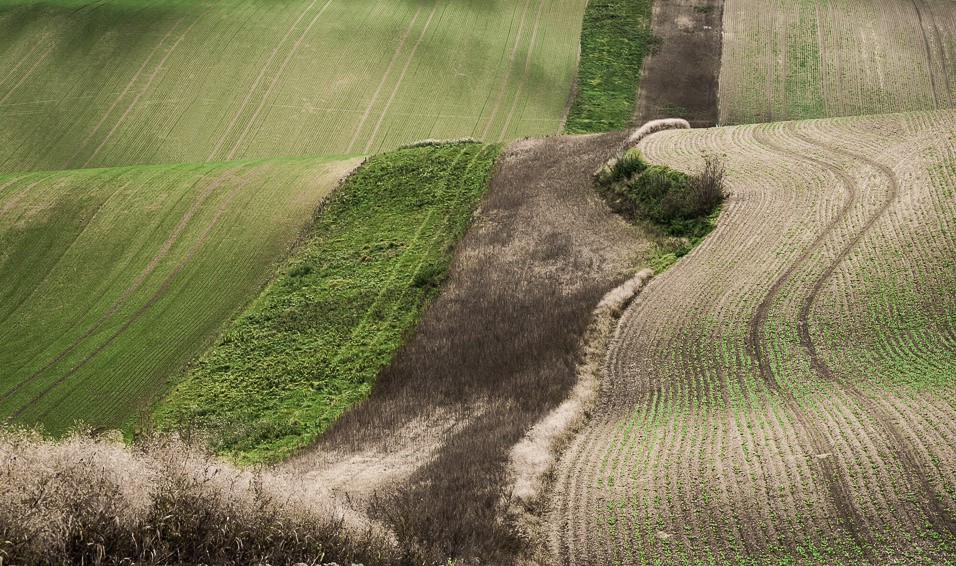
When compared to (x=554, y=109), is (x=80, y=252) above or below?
above

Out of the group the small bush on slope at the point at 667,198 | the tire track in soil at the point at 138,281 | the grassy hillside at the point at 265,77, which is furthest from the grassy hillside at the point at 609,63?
the tire track in soil at the point at 138,281

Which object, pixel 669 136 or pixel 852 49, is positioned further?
pixel 852 49

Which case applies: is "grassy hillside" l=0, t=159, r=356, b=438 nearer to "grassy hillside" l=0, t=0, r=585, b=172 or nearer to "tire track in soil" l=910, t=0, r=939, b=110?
"grassy hillside" l=0, t=0, r=585, b=172

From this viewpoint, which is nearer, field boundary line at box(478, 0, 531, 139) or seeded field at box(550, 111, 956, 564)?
seeded field at box(550, 111, 956, 564)

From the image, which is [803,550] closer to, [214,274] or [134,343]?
[134,343]

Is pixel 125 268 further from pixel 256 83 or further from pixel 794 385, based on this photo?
pixel 794 385

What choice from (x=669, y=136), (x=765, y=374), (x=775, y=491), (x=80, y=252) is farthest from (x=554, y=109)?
(x=775, y=491)

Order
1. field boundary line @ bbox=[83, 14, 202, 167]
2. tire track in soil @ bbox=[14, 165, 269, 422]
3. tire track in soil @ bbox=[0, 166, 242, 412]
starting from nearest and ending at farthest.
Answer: tire track in soil @ bbox=[14, 165, 269, 422], tire track in soil @ bbox=[0, 166, 242, 412], field boundary line @ bbox=[83, 14, 202, 167]

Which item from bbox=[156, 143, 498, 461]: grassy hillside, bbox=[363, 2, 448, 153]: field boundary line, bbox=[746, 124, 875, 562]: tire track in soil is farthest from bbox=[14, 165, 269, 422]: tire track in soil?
bbox=[746, 124, 875, 562]: tire track in soil
